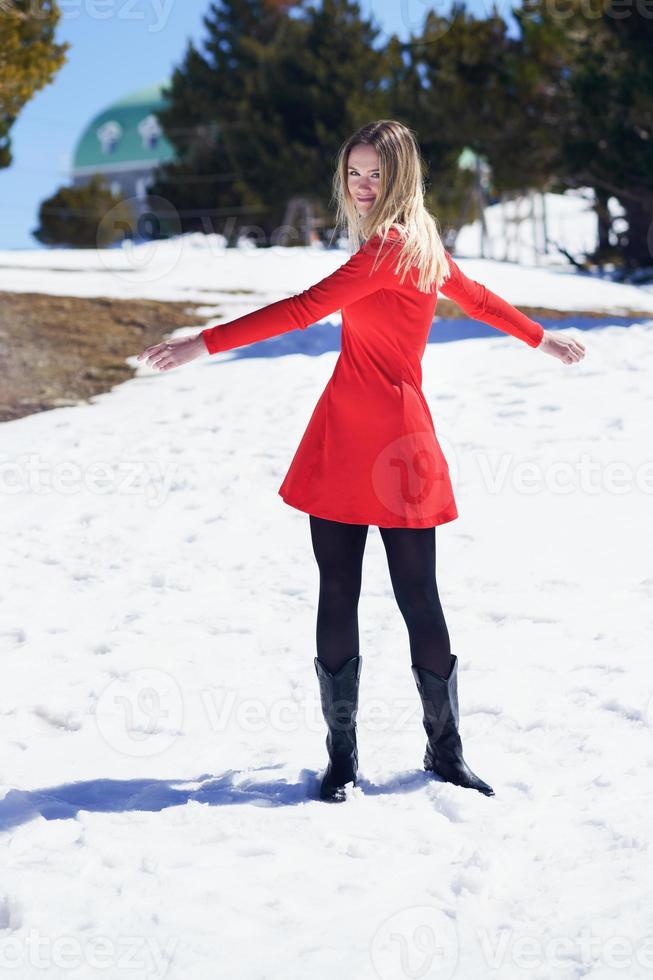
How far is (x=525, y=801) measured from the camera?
9.92 feet

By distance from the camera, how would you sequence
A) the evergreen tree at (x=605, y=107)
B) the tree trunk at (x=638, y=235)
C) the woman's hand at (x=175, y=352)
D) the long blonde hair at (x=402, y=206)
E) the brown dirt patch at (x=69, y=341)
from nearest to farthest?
the woman's hand at (x=175, y=352) → the long blonde hair at (x=402, y=206) → the brown dirt patch at (x=69, y=341) → the evergreen tree at (x=605, y=107) → the tree trunk at (x=638, y=235)

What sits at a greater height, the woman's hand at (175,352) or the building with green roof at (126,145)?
the building with green roof at (126,145)

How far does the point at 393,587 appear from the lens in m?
2.99

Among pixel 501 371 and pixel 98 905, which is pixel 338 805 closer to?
pixel 98 905

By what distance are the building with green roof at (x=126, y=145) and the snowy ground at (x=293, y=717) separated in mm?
52540

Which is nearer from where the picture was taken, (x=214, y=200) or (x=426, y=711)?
(x=426, y=711)

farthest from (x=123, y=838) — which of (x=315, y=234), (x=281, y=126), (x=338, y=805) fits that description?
(x=315, y=234)

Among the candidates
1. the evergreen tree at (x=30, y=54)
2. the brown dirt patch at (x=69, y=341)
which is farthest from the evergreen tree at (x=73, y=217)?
the brown dirt patch at (x=69, y=341)

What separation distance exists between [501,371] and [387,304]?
6.27m

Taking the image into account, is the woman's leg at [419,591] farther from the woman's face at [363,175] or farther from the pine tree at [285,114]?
the pine tree at [285,114]

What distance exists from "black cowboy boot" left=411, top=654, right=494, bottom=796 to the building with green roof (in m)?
56.0

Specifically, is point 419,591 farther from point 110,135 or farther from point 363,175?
point 110,135

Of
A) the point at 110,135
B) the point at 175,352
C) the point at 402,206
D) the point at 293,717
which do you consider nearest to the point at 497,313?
the point at 402,206

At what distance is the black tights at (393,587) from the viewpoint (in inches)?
116
